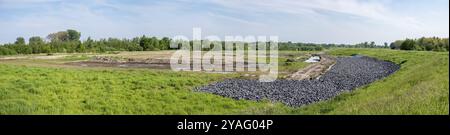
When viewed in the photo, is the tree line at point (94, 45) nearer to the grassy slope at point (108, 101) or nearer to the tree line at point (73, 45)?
the tree line at point (73, 45)

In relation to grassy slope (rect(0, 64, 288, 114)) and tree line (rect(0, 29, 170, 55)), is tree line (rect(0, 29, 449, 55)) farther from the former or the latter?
grassy slope (rect(0, 64, 288, 114))

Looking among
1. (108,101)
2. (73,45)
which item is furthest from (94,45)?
(108,101)

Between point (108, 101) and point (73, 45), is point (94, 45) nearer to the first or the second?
point (73, 45)

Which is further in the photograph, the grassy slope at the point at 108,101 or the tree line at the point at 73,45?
the tree line at the point at 73,45

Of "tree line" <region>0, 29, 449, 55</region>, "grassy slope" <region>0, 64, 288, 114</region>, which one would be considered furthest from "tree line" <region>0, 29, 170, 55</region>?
"grassy slope" <region>0, 64, 288, 114</region>

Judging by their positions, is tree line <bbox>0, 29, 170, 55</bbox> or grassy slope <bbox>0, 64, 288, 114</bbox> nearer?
grassy slope <bbox>0, 64, 288, 114</bbox>

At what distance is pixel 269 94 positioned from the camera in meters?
17.6

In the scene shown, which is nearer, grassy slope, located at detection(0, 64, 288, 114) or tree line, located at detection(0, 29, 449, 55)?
grassy slope, located at detection(0, 64, 288, 114)

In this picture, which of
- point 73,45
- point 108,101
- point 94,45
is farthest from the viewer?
point 94,45

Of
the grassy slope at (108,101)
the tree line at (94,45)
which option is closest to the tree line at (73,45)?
the tree line at (94,45)
